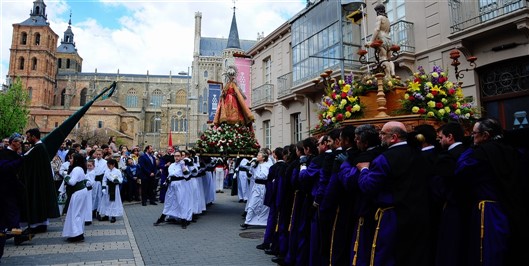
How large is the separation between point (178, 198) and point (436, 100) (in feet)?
23.0

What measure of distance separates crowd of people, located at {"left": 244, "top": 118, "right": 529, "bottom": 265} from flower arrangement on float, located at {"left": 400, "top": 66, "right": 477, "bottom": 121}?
1.98 metres

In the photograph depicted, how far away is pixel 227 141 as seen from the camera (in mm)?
10562

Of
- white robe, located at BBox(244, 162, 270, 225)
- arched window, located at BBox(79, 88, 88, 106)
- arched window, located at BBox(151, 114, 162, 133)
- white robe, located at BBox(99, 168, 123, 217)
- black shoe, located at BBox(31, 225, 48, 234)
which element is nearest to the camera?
black shoe, located at BBox(31, 225, 48, 234)

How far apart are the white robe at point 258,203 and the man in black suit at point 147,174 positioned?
5744mm

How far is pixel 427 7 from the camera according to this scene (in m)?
11.8

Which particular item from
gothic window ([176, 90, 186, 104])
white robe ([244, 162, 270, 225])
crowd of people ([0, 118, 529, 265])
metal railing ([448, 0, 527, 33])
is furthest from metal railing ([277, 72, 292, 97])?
gothic window ([176, 90, 186, 104])

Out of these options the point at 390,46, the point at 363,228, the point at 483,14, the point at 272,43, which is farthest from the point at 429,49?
the point at 272,43

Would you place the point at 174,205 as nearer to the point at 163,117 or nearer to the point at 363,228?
the point at 363,228

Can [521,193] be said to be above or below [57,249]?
above

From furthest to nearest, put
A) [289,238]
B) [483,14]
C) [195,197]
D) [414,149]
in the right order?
[195,197], [483,14], [289,238], [414,149]

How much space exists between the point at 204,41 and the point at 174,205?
8193 centimetres

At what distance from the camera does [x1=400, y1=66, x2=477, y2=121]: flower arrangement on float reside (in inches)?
241

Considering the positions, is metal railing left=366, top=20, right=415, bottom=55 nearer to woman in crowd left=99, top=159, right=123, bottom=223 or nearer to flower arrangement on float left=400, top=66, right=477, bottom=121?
flower arrangement on float left=400, top=66, right=477, bottom=121

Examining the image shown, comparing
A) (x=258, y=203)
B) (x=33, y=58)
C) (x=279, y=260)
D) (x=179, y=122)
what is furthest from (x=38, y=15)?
(x=279, y=260)
